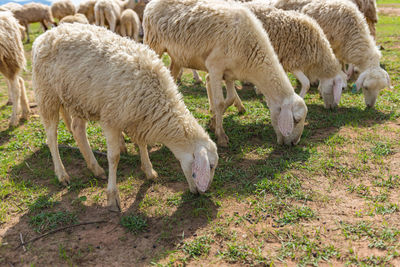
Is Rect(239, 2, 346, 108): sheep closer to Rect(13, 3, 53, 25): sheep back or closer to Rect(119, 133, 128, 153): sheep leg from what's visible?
Rect(119, 133, 128, 153): sheep leg

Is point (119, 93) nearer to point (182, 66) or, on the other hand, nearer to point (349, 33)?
point (182, 66)

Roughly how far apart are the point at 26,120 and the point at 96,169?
2.78 m

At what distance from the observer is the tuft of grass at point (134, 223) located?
11.3ft

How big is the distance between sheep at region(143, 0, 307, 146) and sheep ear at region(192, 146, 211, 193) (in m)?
1.67

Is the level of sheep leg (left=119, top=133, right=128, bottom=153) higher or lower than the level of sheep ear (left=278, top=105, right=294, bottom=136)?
lower

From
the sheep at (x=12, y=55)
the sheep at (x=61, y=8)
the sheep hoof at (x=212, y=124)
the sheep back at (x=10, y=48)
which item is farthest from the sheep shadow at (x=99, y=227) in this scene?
the sheep at (x=61, y=8)

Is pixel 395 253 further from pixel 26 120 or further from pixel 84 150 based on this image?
pixel 26 120

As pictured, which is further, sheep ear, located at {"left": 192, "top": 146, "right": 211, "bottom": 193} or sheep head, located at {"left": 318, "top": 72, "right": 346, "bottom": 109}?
sheep head, located at {"left": 318, "top": 72, "right": 346, "bottom": 109}

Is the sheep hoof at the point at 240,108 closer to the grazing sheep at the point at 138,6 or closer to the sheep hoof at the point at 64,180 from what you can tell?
the sheep hoof at the point at 64,180

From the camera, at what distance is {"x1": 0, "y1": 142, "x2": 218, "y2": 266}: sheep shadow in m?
3.14

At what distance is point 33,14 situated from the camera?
1680cm

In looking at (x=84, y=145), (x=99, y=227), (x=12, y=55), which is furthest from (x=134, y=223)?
(x=12, y=55)

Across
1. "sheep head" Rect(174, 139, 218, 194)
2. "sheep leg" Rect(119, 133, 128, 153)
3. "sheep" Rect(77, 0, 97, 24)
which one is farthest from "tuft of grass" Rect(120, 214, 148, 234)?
"sheep" Rect(77, 0, 97, 24)

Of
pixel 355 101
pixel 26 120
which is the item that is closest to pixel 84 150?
pixel 26 120
